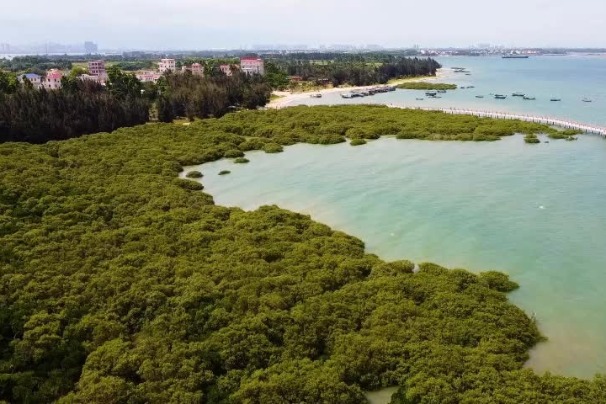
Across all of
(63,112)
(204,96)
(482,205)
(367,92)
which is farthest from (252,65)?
(482,205)

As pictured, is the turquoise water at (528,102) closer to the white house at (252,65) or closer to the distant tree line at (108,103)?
the distant tree line at (108,103)

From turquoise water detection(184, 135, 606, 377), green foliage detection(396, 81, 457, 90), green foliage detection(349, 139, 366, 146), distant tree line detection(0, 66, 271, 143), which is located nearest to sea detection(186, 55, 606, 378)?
turquoise water detection(184, 135, 606, 377)

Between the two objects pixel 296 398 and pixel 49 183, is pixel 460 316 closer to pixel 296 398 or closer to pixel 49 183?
pixel 296 398

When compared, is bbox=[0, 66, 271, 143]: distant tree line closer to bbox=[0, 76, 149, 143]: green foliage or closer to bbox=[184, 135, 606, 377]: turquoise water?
bbox=[0, 76, 149, 143]: green foliage

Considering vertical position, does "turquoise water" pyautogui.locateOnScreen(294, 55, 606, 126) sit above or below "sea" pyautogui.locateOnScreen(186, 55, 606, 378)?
above

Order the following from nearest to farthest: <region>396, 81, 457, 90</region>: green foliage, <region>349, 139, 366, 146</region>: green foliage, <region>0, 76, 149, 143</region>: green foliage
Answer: <region>0, 76, 149, 143</region>: green foliage < <region>349, 139, 366, 146</region>: green foliage < <region>396, 81, 457, 90</region>: green foliage

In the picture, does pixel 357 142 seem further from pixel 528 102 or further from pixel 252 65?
pixel 252 65

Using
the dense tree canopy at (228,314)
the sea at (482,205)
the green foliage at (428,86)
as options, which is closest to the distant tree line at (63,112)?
the sea at (482,205)
